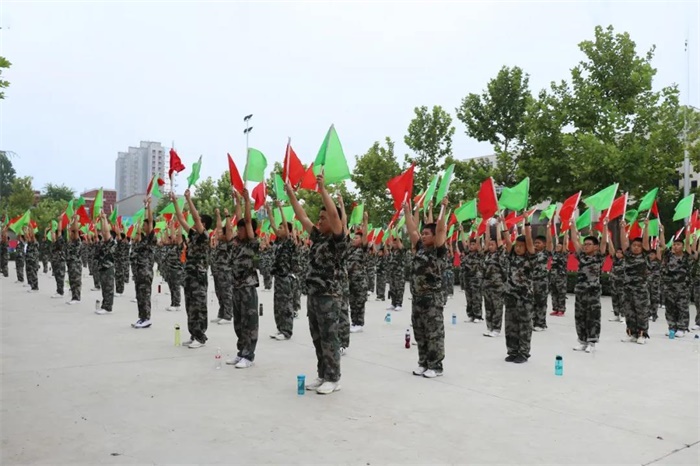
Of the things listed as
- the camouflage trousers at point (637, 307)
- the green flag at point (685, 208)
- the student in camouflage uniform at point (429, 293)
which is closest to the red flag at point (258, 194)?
the student in camouflage uniform at point (429, 293)

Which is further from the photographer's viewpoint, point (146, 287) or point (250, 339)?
point (146, 287)

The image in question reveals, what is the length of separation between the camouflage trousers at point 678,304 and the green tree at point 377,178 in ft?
80.0

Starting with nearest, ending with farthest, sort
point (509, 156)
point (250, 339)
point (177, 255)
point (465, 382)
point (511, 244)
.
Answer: point (465, 382) → point (250, 339) → point (511, 244) → point (177, 255) → point (509, 156)

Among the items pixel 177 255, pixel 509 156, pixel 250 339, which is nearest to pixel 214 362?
pixel 250 339

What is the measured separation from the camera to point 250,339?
26.0 ft

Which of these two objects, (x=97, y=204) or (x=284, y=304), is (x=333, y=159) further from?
(x=97, y=204)

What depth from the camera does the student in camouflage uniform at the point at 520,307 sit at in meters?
8.74

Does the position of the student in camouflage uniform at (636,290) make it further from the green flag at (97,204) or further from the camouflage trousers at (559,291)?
the green flag at (97,204)

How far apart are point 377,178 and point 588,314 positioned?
91.1ft

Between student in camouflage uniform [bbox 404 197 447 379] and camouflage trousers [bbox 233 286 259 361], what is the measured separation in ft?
7.47

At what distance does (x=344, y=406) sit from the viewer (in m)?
6.00

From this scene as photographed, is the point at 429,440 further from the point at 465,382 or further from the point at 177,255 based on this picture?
the point at 177,255

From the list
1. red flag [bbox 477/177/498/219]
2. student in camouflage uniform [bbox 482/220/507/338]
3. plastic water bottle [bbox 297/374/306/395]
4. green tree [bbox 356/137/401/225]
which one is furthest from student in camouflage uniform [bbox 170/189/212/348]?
green tree [bbox 356/137/401/225]

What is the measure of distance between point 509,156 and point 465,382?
24.0 metres
